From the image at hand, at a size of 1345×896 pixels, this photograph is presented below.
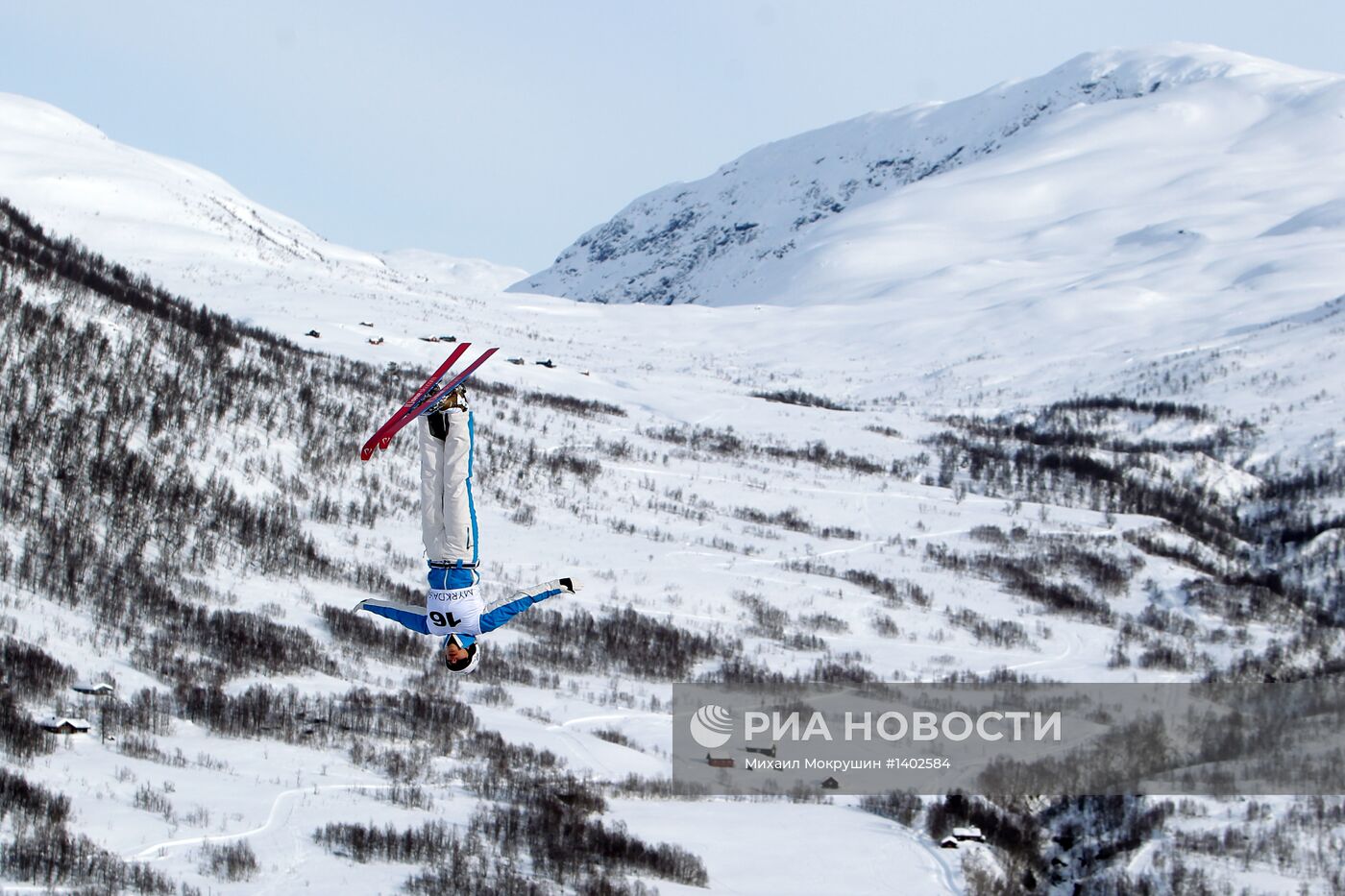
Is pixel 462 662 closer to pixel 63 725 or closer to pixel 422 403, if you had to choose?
pixel 422 403

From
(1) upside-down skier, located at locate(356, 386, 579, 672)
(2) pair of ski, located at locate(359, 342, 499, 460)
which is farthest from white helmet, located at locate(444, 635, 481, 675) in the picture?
(2) pair of ski, located at locate(359, 342, 499, 460)

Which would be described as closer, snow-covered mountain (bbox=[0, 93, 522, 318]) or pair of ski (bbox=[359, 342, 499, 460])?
pair of ski (bbox=[359, 342, 499, 460])

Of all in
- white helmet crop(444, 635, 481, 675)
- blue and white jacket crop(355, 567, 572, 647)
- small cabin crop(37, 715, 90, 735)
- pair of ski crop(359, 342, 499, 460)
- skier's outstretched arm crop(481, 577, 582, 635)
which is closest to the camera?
pair of ski crop(359, 342, 499, 460)

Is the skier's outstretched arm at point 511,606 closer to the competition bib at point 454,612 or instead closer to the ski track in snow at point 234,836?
the competition bib at point 454,612

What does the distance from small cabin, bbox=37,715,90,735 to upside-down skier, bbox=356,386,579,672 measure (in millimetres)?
22069

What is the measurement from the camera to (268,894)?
72.5 ft

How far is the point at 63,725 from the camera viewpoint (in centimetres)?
2648

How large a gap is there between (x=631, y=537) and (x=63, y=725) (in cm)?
3235

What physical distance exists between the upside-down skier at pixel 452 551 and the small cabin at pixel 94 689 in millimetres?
24457

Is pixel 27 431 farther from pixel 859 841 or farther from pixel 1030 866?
pixel 1030 866

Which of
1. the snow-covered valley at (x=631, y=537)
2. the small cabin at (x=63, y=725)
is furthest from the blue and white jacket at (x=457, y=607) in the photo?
the small cabin at (x=63, y=725)

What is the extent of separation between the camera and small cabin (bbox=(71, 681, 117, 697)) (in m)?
28.9

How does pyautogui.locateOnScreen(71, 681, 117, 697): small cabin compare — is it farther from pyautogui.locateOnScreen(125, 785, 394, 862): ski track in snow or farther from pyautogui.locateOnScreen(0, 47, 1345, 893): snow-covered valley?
pyautogui.locateOnScreen(125, 785, 394, 862): ski track in snow

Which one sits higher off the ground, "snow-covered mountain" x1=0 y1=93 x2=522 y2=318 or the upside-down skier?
"snow-covered mountain" x1=0 y1=93 x2=522 y2=318
